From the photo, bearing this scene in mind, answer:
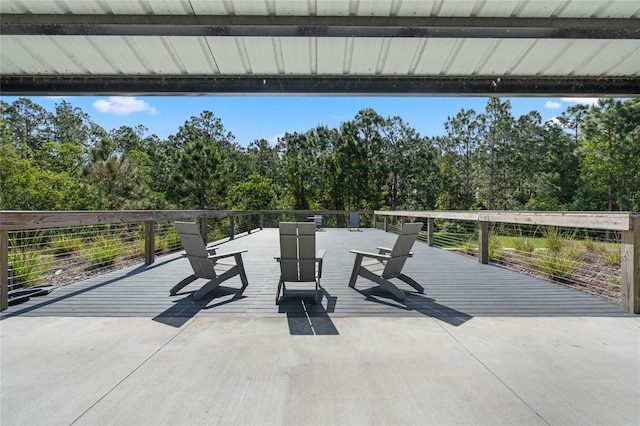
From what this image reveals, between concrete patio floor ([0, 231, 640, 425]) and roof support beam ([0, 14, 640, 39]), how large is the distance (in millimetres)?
2017

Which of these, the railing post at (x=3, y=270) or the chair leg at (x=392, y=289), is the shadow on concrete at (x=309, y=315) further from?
the railing post at (x=3, y=270)

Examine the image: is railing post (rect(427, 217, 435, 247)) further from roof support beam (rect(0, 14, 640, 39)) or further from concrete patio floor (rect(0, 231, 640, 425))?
roof support beam (rect(0, 14, 640, 39))

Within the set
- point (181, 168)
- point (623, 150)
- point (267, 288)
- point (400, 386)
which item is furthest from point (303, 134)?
point (400, 386)

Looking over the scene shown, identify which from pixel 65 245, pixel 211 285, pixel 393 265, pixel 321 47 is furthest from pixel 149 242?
pixel 321 47

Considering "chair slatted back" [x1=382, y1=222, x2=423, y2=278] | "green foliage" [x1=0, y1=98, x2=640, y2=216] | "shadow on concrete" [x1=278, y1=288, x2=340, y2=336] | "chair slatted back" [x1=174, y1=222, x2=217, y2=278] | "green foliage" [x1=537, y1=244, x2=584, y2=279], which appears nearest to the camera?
"shadow on concrete" [x1=278, y1=288, x2=340, y2=336]

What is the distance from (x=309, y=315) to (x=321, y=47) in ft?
7.68

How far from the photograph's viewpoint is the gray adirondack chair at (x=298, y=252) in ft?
12.5

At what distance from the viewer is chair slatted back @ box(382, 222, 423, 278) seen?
4.12m

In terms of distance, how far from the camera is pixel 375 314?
11.5 ft

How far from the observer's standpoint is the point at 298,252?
154 inches

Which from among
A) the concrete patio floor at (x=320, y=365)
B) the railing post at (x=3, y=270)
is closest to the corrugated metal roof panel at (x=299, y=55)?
the concrete patio floor at (x=320, y=365)

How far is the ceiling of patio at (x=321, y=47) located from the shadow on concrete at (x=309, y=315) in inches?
74.2

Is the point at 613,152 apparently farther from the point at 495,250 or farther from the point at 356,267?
the point at 356,267

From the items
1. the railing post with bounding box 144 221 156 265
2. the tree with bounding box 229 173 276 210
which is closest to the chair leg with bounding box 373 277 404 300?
the railing post with bounding box 144 221 156 265
